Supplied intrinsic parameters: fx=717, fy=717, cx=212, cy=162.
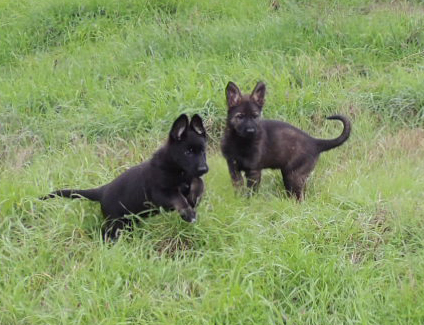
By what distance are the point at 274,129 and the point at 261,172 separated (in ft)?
1.48

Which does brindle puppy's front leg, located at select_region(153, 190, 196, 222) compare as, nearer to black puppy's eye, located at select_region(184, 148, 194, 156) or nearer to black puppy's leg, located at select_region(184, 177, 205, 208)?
black puppy's leg, located at select_region(184, 177, 205, 208)

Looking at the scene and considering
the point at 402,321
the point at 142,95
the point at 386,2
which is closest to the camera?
the point at 402,321

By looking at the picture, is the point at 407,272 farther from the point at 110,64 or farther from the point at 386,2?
the point at 386,2

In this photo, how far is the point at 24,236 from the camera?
19.1 feet

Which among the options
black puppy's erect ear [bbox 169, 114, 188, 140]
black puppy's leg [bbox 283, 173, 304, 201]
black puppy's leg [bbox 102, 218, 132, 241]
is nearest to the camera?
black puppy's erect ear [bbox 169, 114, 188, 140]

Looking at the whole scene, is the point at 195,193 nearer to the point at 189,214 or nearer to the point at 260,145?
the point at 189,214

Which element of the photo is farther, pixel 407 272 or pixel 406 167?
pixel 406 167

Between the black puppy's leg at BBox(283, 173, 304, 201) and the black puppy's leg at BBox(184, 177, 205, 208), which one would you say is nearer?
the black puppy's leg at BBox(184, 177, 205, 208)

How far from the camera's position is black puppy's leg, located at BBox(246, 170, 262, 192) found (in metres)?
6.79

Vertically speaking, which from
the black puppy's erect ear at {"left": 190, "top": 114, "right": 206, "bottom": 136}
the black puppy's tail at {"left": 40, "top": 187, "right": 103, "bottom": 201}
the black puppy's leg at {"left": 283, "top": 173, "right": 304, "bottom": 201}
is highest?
the black puppy's erect ear at {"left": 190, "top": 114, "right": 206, "bottom": 136}

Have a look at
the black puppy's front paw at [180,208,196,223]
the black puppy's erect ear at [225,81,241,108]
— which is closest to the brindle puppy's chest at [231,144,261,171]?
the black puppy's erect ear at [225,81,241,108]

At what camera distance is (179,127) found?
5723 mm

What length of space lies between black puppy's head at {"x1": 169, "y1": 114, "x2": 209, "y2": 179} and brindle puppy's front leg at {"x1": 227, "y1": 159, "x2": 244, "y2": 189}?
Answer: 1.05 meters

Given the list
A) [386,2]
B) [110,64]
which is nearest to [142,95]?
[110,64]
